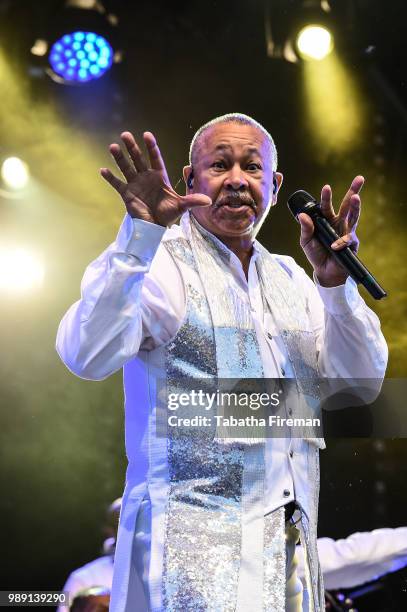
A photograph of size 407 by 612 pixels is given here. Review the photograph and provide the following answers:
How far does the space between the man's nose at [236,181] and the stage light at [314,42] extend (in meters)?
1.82

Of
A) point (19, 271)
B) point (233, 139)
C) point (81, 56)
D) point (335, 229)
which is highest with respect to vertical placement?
point (81, 56)

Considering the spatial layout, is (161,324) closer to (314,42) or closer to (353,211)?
(353,211)

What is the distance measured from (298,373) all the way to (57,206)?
186 cm

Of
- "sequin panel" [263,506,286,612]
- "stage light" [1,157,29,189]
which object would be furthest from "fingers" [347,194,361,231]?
"stage light" [1,157,29,189]

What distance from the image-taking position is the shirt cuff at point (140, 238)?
59.9 inches

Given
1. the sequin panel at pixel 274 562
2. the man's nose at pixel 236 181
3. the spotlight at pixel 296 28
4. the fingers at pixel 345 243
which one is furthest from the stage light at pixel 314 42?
the sequin panel at pixel 274 562

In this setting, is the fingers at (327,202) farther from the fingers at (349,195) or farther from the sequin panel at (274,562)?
the sequin panel at (274,562)

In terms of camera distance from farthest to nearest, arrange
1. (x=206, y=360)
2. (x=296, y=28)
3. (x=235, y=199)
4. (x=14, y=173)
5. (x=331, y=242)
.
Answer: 1. (x=296, y=28)
2. (x=14, y=173)
3. (x=235, y=199)
4. (x=331, y=242)
5. (x=206, y=360)

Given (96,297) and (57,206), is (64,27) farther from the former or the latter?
(96,297)

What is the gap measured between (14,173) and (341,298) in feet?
6.37

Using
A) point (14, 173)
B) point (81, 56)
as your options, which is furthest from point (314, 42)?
point (14, 173)

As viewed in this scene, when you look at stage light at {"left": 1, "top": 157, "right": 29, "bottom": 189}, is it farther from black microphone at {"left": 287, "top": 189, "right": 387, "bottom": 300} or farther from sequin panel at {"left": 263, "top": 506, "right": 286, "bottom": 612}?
sequin panel at {"left": 263, "top": 506, "right": 286, "bottom": 612}

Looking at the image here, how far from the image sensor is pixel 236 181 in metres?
1.99

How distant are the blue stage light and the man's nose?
66.2 inches
